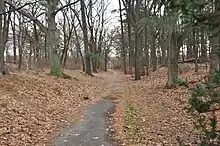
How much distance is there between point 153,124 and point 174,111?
2576 millimetres

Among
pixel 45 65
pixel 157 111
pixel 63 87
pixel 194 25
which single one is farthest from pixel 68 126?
pixel 45 65

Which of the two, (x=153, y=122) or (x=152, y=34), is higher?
(x=152, y=34)

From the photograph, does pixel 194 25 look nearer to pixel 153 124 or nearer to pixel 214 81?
pixel 214 81

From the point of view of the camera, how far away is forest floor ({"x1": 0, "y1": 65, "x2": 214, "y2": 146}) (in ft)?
28.3

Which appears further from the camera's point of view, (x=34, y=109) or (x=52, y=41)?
(x=52, y=41)

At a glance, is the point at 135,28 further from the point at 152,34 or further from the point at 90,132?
the point at 90,132

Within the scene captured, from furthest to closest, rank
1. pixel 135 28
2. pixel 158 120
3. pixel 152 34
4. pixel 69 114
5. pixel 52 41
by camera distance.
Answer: pixel 152 34
pixel 135 28
pixel 52 41
pixel 69 114
pixel 158 120

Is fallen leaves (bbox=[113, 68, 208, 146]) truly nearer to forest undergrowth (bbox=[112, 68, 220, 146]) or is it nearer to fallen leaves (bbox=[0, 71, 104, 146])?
forest undergrowth (bbox=[112, 68, 220, 146])

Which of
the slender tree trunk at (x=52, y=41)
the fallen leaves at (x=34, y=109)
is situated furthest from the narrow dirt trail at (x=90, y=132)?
the slender tree trunk at (x=52, y=41)

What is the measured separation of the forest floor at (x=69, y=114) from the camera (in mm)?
8625

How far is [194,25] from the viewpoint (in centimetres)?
616

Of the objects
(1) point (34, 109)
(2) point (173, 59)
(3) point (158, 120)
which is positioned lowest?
(3) point (158, 120)

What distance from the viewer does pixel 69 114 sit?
39.7 feet

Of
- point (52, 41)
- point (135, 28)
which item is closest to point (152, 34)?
point (135, 28)
